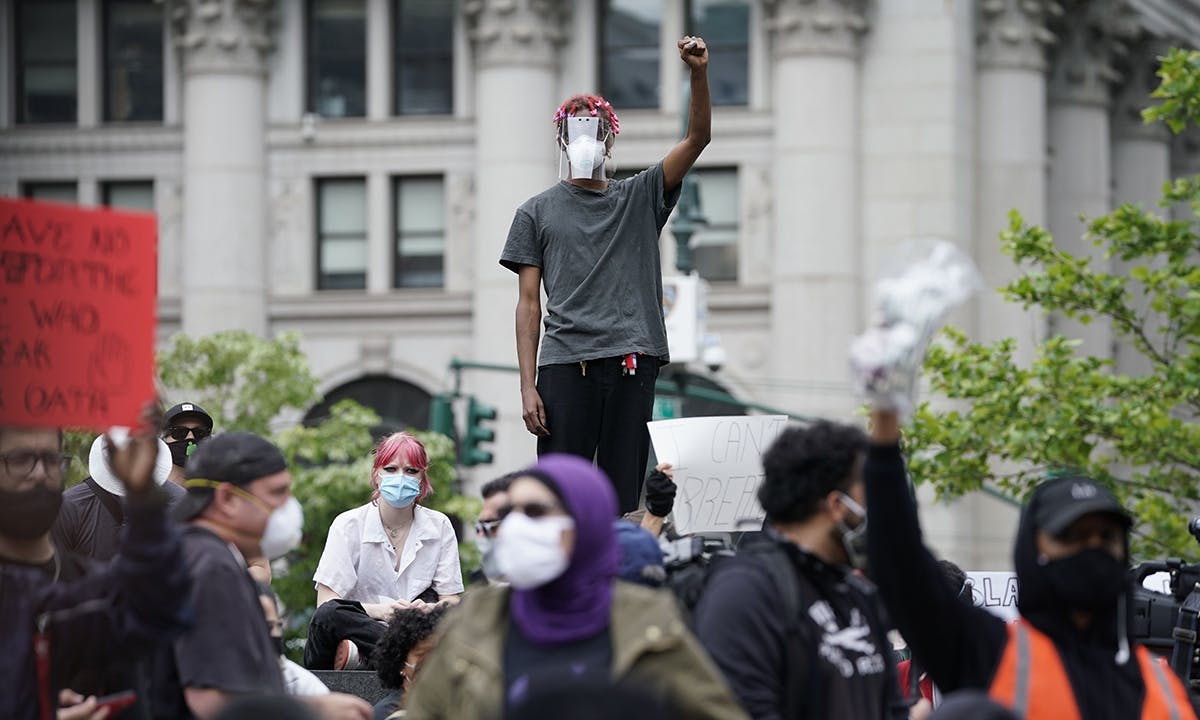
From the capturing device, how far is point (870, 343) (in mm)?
6383

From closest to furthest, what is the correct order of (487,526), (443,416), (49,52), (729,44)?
(487,526) → (443,416) → (729,44) → (49,52)

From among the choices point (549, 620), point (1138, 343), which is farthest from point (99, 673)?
point (1138, 343)

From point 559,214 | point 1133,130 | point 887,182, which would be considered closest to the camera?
point 559,214

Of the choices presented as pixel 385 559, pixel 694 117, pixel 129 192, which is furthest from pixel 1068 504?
pixel 129 192

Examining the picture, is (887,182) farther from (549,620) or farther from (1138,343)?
(549,620)

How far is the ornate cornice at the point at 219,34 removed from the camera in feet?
143

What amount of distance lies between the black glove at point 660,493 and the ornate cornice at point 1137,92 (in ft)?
139

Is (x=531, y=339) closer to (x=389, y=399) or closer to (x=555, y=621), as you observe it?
(x=555, y=621)

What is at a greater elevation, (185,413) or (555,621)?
(185,413)

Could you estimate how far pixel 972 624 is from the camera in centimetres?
685

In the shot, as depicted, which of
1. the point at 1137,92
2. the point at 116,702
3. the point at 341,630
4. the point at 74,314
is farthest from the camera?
the point at 1137,92

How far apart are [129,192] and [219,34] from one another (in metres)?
3.63

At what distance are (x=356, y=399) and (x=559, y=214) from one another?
35.0m

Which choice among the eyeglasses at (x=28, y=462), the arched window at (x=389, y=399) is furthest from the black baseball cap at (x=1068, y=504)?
the arched window at (x=389, y=399)
